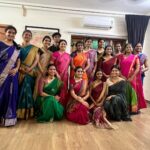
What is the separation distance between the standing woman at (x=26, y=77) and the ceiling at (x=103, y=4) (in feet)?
6.48

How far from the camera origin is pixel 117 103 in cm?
329

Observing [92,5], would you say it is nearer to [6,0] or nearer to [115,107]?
[6,0]

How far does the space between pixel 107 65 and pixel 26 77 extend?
1539 mm

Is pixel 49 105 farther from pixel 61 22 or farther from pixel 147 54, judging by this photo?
pixel 147 54

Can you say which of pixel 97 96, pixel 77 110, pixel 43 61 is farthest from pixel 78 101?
pixel 43 61

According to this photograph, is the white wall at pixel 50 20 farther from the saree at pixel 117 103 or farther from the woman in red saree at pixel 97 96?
the saree at pixel 117 103

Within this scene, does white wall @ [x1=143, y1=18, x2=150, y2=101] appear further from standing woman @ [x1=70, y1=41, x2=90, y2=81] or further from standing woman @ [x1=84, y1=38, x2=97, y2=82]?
standing woman @ [x1=70, y1=41, x2=90, y2=81]

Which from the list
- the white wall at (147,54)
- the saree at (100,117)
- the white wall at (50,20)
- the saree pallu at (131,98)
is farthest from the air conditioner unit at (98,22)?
the saree at (100,117)

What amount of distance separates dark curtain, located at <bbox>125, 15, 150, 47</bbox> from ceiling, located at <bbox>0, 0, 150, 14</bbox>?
0.15m

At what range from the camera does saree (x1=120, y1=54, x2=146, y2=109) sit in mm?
3828

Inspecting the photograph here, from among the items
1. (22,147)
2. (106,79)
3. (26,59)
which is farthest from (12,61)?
(106,79)

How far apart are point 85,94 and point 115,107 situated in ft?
1.77

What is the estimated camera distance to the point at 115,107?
10.7 feet

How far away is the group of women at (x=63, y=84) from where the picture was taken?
282cm
